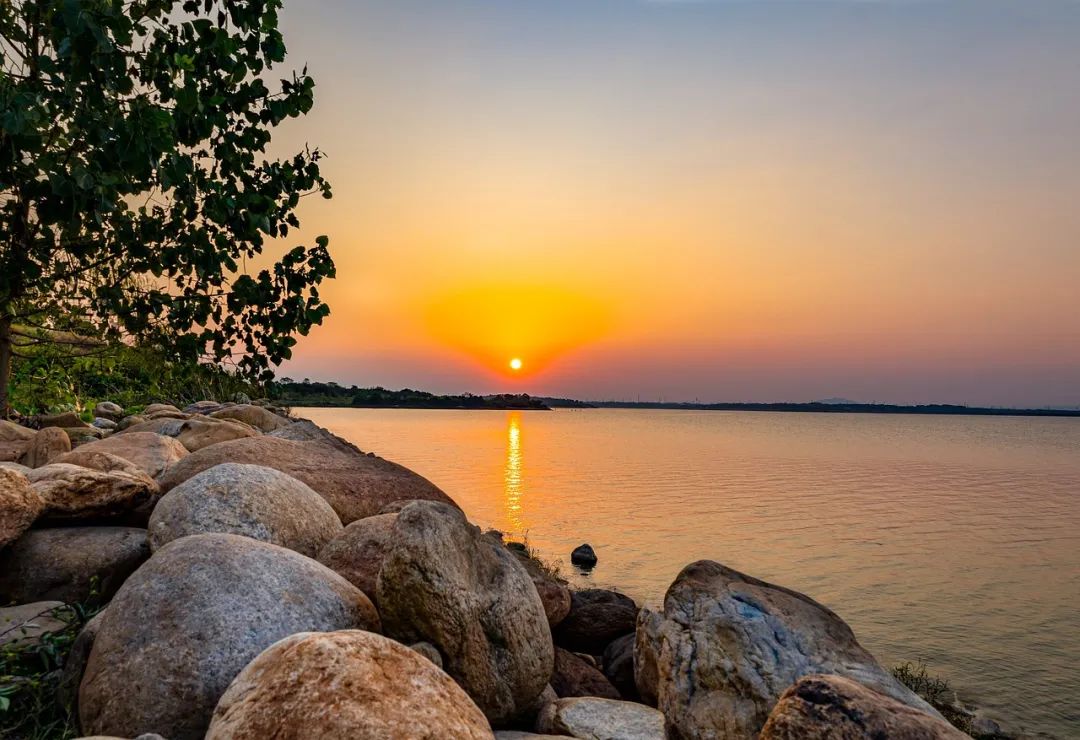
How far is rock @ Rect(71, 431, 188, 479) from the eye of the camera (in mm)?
9742

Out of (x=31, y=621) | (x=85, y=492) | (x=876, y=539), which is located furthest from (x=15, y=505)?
(x=876, y=539)

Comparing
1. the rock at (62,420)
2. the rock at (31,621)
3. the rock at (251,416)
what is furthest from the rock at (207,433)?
the rock at (251,416)

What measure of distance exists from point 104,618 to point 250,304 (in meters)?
2.64

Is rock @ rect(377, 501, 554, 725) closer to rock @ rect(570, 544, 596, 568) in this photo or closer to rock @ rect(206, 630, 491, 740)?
rock @ rect(206, 630, 491, 740)

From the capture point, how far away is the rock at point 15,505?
20.5ft

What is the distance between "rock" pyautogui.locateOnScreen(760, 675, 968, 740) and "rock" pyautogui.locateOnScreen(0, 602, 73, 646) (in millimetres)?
5654

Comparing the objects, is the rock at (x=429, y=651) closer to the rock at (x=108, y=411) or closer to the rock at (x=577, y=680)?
the rock at (x=577, y=680)

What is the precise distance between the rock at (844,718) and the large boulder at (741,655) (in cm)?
193

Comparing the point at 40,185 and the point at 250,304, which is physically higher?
the point at 40,185

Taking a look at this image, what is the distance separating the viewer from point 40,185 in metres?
4.66

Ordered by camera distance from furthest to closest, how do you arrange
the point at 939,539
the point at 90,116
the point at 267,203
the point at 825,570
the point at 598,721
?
the point at 939,539, the point at 825,570, the point at 598,721, the point at 267,203, the point at 90,116

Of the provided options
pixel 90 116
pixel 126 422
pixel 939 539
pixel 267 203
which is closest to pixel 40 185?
pixel 90 116

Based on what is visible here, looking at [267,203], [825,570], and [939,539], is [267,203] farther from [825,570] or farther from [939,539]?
[939,539]

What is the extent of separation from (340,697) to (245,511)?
3948mm
